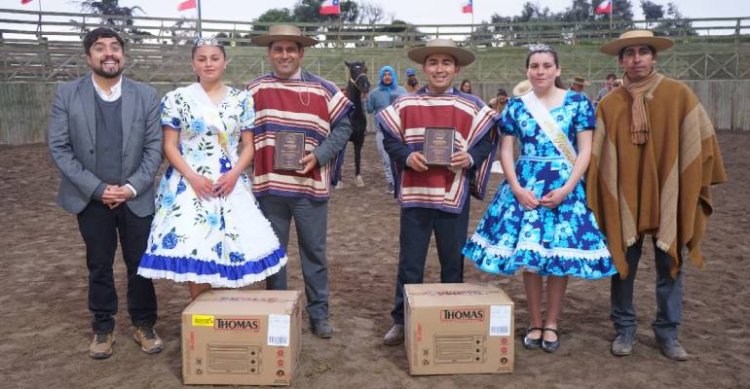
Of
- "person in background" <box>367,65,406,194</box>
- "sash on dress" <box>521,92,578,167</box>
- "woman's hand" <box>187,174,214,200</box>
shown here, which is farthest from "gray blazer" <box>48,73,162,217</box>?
"person in background" <box>367,65,406,194</box>

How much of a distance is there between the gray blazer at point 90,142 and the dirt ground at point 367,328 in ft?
3.15

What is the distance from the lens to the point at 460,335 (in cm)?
359

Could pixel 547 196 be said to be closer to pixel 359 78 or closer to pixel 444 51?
pixel 444 51

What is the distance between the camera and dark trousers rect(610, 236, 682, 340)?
3.90 meters

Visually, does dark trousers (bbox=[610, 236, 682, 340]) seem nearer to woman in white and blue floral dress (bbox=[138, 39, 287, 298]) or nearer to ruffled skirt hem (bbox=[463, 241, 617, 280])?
ruffled skirt hem (bbox=[463, 241, 617, 280])

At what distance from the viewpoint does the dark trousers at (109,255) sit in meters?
3.82

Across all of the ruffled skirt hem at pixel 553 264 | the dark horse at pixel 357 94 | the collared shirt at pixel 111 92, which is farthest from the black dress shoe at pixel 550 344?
the dark horse at pixel 357 94

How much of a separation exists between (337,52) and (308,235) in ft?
81.0

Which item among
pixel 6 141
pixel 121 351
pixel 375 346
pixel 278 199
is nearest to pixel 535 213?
pixel 375 346

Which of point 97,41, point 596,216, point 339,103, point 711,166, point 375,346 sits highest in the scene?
point 97,41

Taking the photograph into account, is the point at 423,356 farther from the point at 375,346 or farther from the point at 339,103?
the point at 339,103

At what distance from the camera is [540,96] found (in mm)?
3895

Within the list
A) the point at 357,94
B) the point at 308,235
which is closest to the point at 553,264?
the point at 308,235

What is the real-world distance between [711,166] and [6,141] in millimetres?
16894
